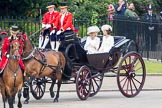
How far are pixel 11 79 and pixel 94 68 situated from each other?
383 cm

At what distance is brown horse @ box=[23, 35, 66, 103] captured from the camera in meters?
17.3

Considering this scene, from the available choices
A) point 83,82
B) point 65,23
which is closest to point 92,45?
point 65,23

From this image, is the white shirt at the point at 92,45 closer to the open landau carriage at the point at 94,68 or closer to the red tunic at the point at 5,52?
the open landau carriage at the point at 94,68

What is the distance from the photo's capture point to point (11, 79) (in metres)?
15.8

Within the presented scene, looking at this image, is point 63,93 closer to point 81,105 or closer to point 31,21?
point 81,105

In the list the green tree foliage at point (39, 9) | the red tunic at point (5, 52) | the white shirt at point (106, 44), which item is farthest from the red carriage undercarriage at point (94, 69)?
the green tree foliage at point (39, 9)

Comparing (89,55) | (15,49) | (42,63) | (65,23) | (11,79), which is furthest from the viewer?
(89,55)

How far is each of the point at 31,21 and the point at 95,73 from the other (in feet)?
22.7

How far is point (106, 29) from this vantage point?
19.5 m

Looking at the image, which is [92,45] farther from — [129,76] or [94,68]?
[129,76]

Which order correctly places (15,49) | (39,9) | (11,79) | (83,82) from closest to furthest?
(15,49), (11,79), (83,82), (39,9)

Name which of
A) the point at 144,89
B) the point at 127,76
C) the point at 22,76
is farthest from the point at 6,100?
the point at 144,89

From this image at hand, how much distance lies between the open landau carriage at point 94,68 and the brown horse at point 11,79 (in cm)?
198

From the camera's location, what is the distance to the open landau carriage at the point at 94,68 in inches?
725
